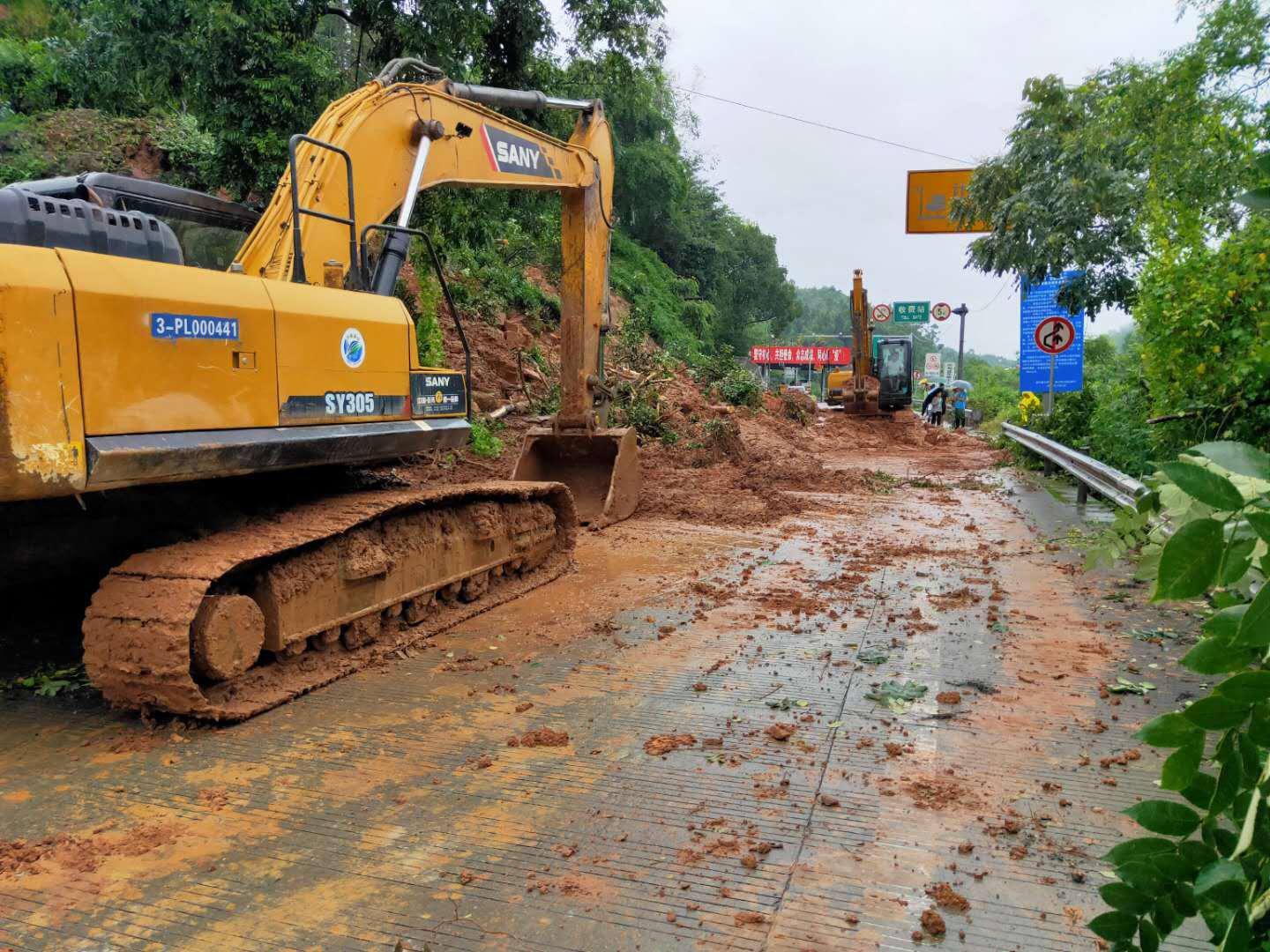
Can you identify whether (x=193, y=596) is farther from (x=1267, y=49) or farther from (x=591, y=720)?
(x=1267, y=49)

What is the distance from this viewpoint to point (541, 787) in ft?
12.2

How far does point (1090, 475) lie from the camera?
9.92 meters

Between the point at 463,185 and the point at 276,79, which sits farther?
the point at 276,79

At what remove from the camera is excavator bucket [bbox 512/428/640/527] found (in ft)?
31.2

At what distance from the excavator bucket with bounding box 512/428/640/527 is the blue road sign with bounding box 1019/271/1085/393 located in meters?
9.93

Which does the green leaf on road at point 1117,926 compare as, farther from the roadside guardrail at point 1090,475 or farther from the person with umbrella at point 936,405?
the person with umbrella at point 936,405

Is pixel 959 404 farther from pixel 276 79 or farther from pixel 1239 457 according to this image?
pixel 1239 457

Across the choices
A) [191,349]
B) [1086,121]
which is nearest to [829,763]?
[191,349]

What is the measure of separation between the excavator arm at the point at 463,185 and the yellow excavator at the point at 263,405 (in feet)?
0.09

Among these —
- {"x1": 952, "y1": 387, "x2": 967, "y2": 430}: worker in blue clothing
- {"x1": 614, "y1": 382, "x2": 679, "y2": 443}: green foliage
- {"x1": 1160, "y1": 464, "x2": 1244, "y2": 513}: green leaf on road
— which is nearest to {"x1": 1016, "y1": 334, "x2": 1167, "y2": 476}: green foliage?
{"x1": 614, "y1": 382, "x2": 679, "y2": 443}: green foliage

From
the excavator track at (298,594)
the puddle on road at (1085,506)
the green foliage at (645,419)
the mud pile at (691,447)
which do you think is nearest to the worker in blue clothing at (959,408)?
the mud pile at (691,447)

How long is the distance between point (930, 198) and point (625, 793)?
21.7 m

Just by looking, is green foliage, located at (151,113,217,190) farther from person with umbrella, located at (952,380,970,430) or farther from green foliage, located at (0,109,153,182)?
person with umbrella, located at (952,380,970,430)

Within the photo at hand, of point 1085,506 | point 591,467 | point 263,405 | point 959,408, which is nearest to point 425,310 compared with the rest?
point 591,467
